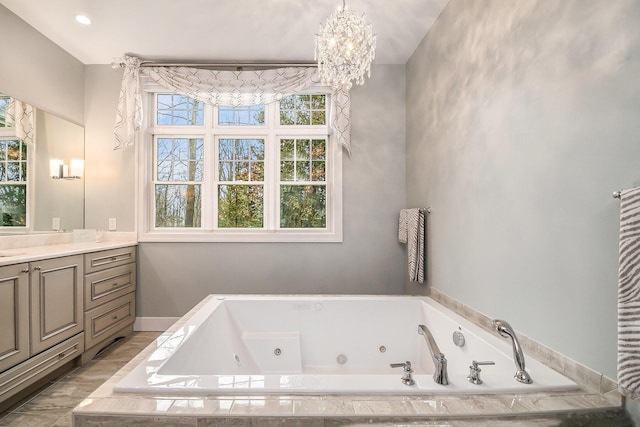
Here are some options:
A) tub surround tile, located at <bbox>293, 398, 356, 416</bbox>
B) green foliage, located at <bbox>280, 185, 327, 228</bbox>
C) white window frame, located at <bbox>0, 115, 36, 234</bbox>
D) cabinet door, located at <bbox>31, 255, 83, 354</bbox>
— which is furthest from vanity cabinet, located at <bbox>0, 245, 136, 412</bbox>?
tub surround tile, located at <bbox>293, 398, 356, 416</bbox>

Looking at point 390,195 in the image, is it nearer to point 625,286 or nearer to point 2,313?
point 625,286

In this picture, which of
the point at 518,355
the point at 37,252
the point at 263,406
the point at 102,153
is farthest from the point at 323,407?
the point at 102,153

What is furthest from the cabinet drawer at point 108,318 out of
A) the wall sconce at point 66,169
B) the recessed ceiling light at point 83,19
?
the recessed ceiling light at point 83,19

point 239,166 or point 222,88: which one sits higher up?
point 222,88

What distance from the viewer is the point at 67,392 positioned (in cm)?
203

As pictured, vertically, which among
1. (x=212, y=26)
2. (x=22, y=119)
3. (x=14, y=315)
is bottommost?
(x=14, y=315)

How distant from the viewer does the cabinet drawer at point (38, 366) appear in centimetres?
177

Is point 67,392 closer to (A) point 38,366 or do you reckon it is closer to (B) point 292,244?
(A) point 38,366

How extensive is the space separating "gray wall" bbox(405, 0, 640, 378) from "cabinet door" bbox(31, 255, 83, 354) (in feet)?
8.48

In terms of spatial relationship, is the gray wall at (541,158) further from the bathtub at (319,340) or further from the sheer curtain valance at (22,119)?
the sheer curtain valance at (22,119)

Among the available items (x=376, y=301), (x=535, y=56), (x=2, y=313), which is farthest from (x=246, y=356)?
(x=535, y=56)

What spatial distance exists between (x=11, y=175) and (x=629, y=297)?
11.3 feet

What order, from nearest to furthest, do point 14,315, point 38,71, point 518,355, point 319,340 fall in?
point 518,355, point 14,315, point 319,340, point 38,71

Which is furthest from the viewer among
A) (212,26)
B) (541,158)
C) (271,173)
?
(271,173)
